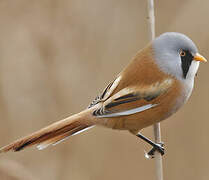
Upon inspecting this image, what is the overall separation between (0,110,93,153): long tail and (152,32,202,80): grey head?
598 millimetres

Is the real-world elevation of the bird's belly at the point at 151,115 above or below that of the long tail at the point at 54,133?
above

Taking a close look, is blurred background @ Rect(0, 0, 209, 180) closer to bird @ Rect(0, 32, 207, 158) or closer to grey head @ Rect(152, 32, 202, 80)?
bird @ Rect(0, 32, 207, 158)

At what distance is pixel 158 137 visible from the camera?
2.89 meters

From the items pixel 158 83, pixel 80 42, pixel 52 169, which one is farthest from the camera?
pixel 80 42

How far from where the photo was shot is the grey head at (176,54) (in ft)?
9.00

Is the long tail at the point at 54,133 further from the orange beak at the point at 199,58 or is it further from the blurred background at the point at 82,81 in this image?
the orange beak at the point at 199,58

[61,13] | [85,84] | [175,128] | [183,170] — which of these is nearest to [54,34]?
[61,13]

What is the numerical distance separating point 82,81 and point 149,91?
0.82 m

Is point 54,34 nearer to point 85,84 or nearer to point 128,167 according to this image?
point 85,84

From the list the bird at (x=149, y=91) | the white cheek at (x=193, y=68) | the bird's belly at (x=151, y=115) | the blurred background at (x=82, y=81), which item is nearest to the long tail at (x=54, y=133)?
the bird at (x=149, y=91)

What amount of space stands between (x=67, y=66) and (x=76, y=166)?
0.78m

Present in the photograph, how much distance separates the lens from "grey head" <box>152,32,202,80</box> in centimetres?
274

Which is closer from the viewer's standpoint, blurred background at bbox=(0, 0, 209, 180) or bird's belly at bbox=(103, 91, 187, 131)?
bird's belly at bbox=(103, 91, 187, 131)

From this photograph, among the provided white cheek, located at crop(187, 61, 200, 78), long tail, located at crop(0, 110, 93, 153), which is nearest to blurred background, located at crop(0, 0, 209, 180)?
long tail, located at crop(0, 110, 93, 153)
